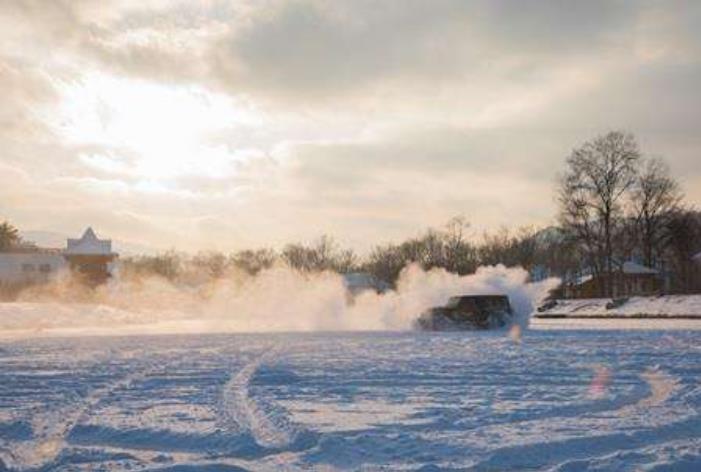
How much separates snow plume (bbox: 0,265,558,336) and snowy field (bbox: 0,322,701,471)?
1701 centimetres

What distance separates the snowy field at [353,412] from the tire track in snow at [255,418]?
0.08 feet

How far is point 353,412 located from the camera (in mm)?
10305

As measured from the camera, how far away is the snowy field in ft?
24.9

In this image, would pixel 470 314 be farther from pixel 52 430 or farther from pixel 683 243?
pixel 683 243

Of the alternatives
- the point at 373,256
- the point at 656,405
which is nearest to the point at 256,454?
the point at 656,405

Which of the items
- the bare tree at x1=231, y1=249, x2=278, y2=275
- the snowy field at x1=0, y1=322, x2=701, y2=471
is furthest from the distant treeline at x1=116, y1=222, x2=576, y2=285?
the snowy field at x1=0, y1=322, x2=701, y2=471

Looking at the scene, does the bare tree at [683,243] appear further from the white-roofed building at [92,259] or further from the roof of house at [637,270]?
the white-roofed building at [92,259]

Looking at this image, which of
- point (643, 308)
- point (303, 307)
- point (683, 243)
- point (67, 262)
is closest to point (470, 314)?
point (303, 307)

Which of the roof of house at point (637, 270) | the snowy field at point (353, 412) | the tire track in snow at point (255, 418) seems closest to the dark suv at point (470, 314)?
the snowy field at point (353, 412)

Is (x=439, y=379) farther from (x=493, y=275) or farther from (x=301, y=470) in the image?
(x=493, y=275)

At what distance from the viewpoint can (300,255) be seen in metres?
146

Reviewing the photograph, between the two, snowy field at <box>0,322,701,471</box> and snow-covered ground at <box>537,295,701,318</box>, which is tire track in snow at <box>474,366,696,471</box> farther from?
snow-covered ground at <box>537,295,701,318</box>

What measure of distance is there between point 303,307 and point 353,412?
35.3 meters

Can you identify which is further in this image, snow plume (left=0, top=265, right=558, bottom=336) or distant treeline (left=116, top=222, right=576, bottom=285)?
distant treeline (left=116, top=222, right=576, bottom=285)
